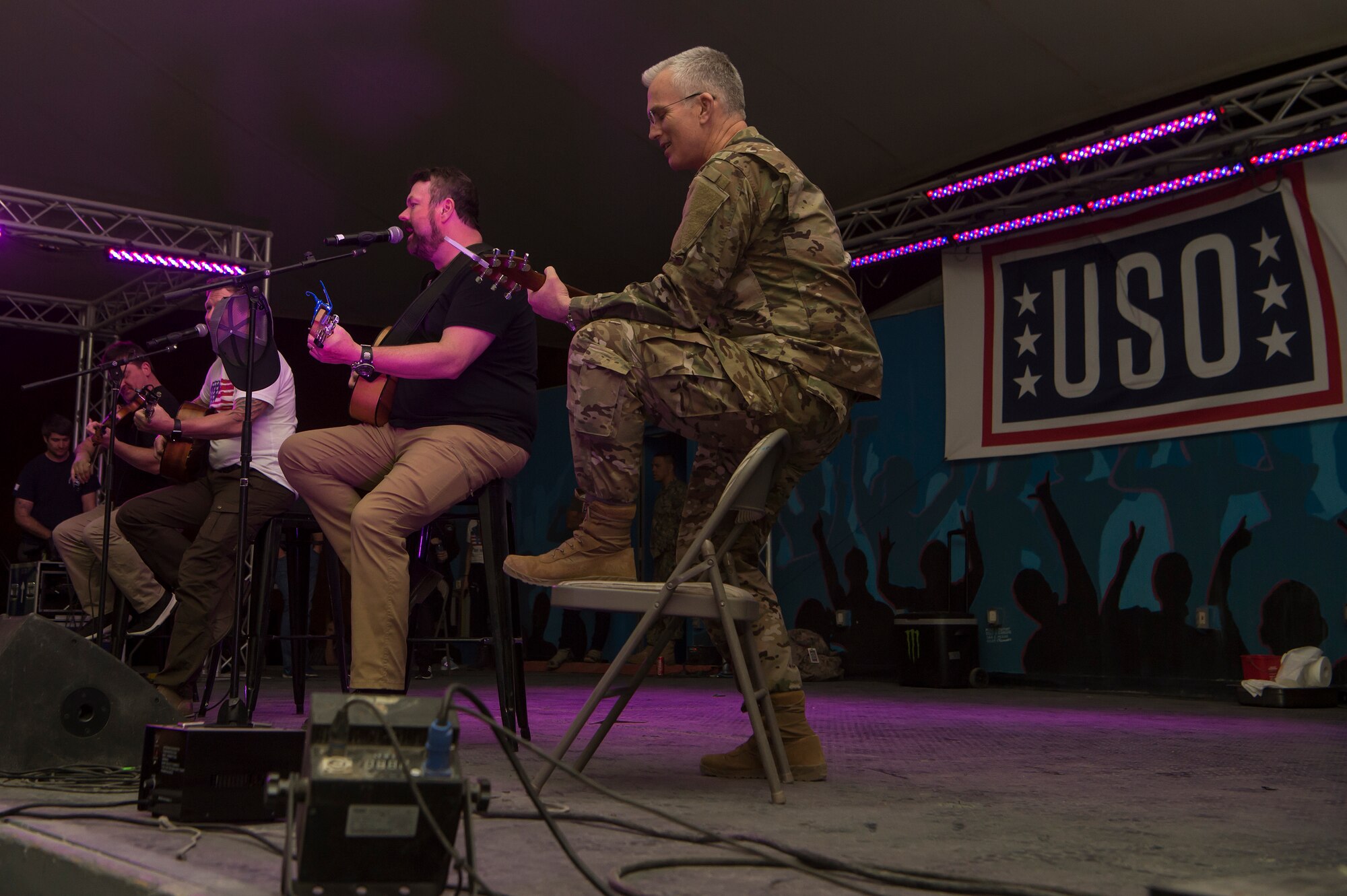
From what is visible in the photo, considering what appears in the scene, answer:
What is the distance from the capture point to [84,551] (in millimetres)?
4926

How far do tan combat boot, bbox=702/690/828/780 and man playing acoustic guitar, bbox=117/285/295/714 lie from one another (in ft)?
7.23

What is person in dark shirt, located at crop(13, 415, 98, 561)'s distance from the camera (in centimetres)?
841

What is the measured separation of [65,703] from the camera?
8.02ft

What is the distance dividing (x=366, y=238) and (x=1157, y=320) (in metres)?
5.83

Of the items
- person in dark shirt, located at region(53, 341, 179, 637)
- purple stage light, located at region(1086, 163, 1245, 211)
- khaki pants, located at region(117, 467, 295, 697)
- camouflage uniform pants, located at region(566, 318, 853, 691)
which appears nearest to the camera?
camouflage uniform pants, located at region(566, 318, 853, 691)

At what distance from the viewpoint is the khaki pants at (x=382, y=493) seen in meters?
2.76

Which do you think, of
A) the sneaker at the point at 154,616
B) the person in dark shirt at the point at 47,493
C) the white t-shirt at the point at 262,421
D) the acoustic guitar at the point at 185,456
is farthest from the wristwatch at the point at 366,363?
the person in dark shirt at the point at 47,493

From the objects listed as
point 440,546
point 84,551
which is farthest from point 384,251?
point 84,551

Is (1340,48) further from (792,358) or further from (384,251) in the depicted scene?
(384,251)

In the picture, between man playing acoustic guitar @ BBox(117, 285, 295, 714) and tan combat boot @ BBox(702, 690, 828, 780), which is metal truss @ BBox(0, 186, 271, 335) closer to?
man playing acoustic guitar @ BBox(117, 285, 295, 714)

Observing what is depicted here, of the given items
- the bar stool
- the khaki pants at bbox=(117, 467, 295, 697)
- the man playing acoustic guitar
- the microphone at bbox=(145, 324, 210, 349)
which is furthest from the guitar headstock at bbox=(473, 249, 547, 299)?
the khaki pants at bbox=(117, 467, 295, 697)

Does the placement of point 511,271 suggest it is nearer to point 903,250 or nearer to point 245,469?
point 245,469

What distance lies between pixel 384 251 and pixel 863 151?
4.39m

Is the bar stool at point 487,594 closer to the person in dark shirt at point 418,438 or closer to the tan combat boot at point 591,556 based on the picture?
Result: the person in dark shirt at point 418,438
